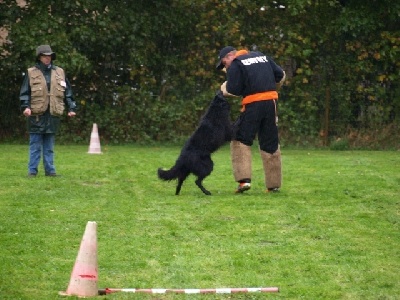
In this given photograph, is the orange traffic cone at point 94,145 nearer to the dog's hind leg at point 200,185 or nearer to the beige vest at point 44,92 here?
the beige vest at point 44,92

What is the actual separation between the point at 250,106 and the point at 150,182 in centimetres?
237

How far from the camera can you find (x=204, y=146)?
1259 centimetres

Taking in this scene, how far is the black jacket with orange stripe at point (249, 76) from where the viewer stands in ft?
41.2

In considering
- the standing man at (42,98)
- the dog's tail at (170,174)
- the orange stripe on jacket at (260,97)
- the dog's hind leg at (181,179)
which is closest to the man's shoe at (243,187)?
the dog's hind leg at (181,179)

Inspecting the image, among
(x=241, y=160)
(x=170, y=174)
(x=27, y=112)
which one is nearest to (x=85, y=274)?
(x=170, y=174)

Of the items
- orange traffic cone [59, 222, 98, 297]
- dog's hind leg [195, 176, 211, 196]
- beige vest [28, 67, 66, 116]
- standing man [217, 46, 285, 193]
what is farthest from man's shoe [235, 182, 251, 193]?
orange traffic cone [59, 222, 98, 297]

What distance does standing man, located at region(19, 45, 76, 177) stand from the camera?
14.5 meters

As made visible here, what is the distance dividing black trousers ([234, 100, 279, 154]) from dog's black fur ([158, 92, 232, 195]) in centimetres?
23

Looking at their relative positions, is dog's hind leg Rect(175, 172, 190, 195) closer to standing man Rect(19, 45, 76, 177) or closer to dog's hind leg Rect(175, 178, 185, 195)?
dog's hind leg Rect(175, 178, 185, 195)

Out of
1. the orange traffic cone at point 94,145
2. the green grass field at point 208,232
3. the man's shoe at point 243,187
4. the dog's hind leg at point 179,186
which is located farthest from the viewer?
the orange traffic cone at point 94,145

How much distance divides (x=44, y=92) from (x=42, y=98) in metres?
0.09

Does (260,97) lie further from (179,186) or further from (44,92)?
(44,92)

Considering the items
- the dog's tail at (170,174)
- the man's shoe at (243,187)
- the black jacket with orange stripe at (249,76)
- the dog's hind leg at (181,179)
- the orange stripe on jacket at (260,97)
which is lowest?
the man's shoe at (243,187)

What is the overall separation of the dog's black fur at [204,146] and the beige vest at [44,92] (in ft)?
8.68
